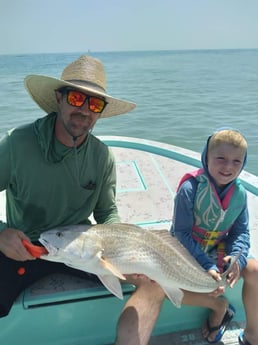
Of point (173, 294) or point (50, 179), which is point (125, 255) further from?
point (50, 179)

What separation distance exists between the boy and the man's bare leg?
24 centimetres

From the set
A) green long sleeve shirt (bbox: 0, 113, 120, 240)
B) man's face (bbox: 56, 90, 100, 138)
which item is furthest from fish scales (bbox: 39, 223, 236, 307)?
man's face (bbox: 56, 90, 100, 138)

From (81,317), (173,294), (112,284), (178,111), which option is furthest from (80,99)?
(178,111)

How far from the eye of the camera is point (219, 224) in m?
2.21

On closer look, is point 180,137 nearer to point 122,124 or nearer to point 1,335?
point 122,124

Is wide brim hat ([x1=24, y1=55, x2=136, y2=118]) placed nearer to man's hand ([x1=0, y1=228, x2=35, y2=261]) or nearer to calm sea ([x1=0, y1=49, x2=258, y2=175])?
man's hand ([x1=0, y1=228, x2=35, y2=261])

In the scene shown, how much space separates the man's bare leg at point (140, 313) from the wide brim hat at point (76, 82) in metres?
1.03

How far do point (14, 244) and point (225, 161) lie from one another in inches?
47.6

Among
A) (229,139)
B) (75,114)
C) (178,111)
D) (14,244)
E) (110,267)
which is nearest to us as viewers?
(110,267)

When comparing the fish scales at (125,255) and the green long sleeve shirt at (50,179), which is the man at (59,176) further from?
the fish scales at (125,255)

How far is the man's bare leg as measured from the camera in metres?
1.74

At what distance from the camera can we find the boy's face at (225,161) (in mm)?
2090

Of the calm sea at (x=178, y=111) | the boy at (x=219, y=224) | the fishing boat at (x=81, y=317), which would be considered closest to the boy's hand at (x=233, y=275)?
the boy at (x=219, y=224)

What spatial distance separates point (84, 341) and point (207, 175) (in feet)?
4.01
